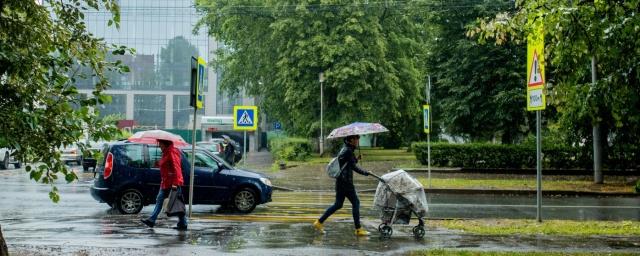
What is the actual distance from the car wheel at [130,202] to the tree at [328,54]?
2154 centimetres

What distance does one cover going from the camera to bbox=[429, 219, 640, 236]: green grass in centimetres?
1108

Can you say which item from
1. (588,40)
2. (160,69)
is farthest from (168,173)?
(160,69)

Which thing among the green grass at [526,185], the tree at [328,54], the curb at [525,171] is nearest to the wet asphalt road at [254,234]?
the green grass at [526,185]

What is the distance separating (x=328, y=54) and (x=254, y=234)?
25.4 metres

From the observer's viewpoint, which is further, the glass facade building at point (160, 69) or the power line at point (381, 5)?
the glass facade building at point (160, 69)

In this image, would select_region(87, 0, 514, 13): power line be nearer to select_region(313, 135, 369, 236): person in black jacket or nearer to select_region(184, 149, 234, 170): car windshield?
select_region(184, 149, 234, 170): car windshield

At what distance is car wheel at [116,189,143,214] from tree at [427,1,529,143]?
19869 mm

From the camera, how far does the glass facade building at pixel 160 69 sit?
89.8 metres

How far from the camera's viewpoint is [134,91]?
90.9m

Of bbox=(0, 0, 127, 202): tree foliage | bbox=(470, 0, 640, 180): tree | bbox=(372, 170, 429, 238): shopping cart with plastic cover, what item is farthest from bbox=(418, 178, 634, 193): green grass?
bbox=(0, 0, 127, 202): tree foliage

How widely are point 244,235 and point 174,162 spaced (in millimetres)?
1807

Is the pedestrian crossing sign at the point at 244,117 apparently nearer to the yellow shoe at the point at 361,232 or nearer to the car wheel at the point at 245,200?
the car wheel at the point at 245,200

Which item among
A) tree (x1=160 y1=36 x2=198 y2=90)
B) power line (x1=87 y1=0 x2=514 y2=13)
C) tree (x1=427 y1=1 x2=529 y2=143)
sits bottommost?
tree (x1=427 y1=1 x2=529 y2=143)

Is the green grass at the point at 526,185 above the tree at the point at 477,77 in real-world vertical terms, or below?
below
